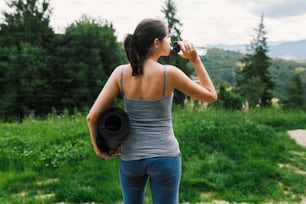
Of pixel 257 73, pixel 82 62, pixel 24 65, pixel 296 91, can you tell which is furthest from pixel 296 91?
pixel 24 65

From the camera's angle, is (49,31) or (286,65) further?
(286,65)

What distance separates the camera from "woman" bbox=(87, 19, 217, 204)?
5.77ft

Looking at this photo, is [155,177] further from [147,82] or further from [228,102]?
[228,102]

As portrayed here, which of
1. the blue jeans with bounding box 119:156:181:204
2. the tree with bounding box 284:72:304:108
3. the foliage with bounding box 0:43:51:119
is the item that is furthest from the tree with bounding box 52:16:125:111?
the blue jeans with bounding box 119:156:181:204

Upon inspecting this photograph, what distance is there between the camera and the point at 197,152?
17.1ft

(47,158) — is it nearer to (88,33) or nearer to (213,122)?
(213,122)

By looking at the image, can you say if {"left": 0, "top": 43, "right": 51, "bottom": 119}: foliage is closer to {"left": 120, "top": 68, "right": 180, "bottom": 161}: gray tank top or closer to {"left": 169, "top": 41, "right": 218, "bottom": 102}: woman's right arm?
{"left": 120, "top": 68, "right": 180, "bottom": 161}: gray tank top

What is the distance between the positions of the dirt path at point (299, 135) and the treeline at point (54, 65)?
45.7 feet

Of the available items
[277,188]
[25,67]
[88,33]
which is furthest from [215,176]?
[88,33]

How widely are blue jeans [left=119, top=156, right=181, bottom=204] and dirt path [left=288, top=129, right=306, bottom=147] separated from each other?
499cm

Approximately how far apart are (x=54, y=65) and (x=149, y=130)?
22.2m

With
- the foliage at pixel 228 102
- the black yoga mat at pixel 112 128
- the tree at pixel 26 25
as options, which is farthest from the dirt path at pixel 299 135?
the tree at pixel 26 25

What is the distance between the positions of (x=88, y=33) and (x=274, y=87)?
20155mm

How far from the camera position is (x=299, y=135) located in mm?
6973
